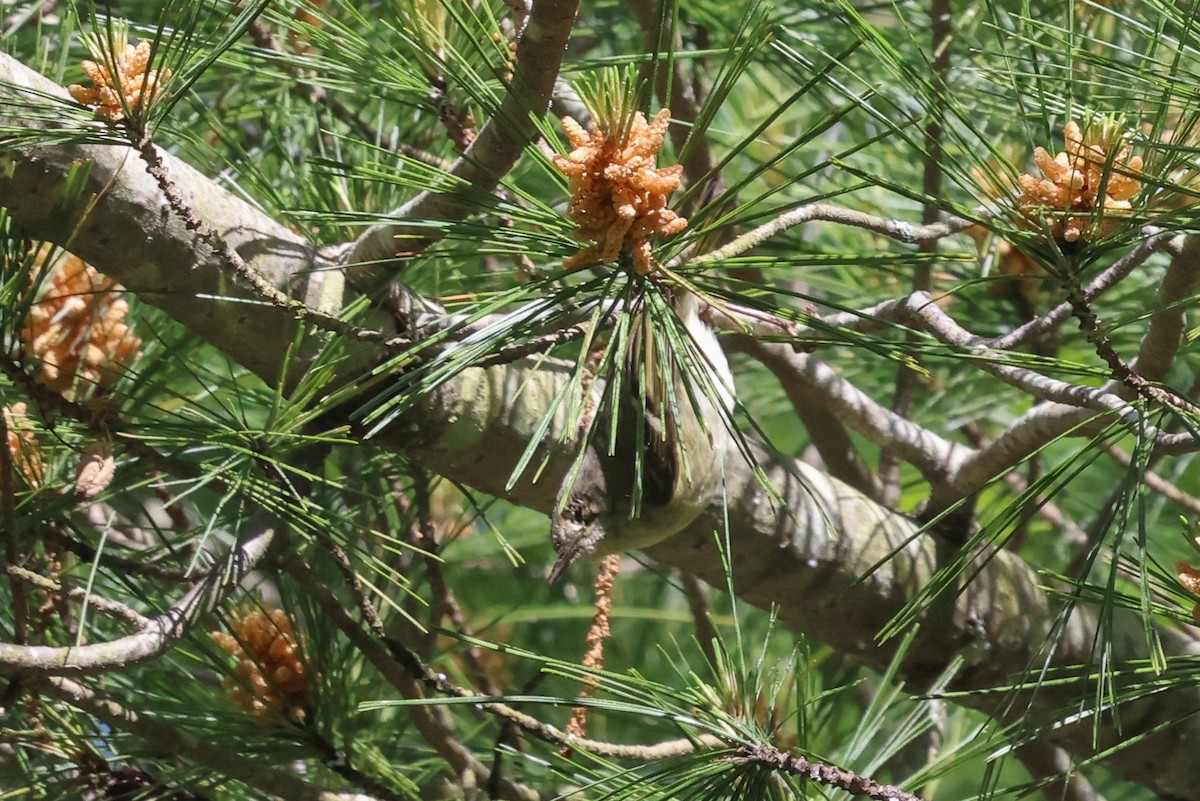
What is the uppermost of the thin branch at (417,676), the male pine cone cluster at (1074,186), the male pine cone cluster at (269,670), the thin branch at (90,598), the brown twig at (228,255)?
the male pine cone cluster at (1074,186)

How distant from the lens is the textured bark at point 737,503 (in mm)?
591

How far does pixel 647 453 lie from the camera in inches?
22.6

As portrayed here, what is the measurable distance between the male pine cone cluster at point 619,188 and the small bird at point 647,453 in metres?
0.06

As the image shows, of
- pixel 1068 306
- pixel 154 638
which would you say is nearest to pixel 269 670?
pixel 154 638

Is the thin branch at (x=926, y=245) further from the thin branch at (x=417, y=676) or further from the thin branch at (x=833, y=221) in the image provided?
the thin branch at (x=417, y=676)

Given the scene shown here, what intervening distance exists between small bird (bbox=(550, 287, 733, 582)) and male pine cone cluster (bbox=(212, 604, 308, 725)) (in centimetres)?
32

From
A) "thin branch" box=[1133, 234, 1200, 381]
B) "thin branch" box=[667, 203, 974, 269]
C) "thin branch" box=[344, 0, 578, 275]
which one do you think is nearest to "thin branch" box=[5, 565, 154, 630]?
"thin branch" box=[344, 0, 578, 275]

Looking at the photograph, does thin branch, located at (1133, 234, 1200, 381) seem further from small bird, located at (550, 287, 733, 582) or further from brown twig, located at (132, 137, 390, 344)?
brown twig, located at (132, 137, 390, 344)

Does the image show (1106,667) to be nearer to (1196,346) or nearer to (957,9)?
(1196,346)

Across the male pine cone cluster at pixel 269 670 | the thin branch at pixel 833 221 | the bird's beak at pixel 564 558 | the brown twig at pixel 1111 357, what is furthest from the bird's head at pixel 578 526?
the male pine cone cluster at pixel 269 670

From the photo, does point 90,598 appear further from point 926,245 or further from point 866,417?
point 926,245

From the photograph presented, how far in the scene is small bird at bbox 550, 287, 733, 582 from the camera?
529mm

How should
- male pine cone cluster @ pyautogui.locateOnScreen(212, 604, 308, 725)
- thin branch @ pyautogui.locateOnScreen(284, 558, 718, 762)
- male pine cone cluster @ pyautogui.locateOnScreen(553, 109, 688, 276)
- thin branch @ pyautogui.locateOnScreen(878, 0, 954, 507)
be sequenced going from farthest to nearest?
thin branch @ pyautogui.locateOnScreen(878, 0, 954, 507) → male pine cone cluster @ pyautogui.locateOnScreen(212, 604, 308, 725) → thin branch @ pyautogui.locateOnScreen(284, 558, 718, 762) → male pine cone cluster @ pyautogui.locateOnScreen(553, 109, 688, 276)

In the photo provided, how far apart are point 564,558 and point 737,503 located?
278 mm
